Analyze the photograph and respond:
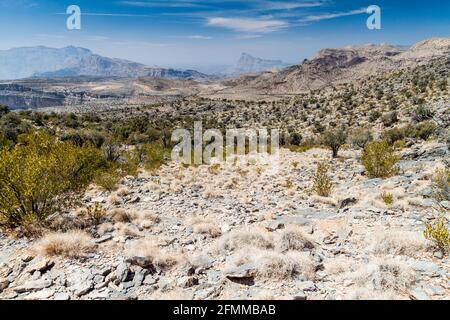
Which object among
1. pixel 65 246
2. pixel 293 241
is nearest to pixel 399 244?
pixel 293 241

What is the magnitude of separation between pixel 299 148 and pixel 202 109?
4427 centimetres

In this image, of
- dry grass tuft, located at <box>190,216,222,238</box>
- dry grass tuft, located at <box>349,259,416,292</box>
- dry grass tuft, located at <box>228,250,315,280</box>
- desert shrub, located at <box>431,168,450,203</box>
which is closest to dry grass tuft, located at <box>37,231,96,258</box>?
dry grass tuft, located at <box>190,216,222,238</box>

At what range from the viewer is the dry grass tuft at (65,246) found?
7.13 meters

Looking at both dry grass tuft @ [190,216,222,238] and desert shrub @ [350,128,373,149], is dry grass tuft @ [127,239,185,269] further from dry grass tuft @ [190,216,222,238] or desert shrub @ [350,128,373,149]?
desert shrub @ [350,128,373,149]

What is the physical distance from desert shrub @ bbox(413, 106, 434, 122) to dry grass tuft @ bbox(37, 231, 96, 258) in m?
31.3

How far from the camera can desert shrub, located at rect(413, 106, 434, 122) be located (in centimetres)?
2864

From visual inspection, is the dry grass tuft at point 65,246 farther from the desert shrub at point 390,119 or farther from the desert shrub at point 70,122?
the desert shrub at point 390,119

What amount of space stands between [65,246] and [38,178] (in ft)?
9.45

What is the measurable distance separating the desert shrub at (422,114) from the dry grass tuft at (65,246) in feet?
103

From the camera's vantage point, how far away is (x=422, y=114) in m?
29.4

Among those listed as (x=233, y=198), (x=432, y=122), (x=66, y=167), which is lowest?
(x=233, y=198)

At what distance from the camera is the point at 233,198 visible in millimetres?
14078
